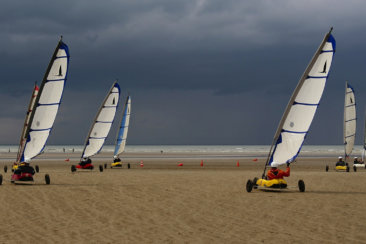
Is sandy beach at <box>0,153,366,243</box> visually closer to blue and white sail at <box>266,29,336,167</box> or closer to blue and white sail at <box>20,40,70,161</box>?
blue and white sail at <box>266,29,336,167</box>

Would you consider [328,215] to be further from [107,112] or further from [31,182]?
[107,112]

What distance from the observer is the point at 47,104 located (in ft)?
78.9

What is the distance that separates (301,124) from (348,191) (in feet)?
11.1

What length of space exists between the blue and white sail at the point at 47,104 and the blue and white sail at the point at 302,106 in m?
10.7

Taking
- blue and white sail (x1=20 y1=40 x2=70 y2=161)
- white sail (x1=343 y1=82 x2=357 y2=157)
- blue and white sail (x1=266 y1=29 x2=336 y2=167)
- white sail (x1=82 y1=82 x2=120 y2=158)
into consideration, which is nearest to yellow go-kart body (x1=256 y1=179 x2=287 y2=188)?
blue and white sail (x1=266 y1=29 x2=336 y2=167)

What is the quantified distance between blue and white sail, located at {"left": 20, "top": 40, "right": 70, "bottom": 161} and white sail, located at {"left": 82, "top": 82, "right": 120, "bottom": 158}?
51.5 ft

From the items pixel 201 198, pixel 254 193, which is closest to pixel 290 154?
pixel 254 193

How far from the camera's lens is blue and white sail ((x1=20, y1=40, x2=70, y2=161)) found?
2344 centimetres

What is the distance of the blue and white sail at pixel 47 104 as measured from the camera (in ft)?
76.9

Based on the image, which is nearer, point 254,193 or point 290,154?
point 254,193

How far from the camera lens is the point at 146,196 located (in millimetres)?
18469

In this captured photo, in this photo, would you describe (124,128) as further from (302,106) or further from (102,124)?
(302,106)

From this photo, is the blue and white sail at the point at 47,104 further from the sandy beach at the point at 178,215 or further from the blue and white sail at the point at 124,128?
the blue and white sail at the point at 124,128

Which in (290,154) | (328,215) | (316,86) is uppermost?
(316,86)
